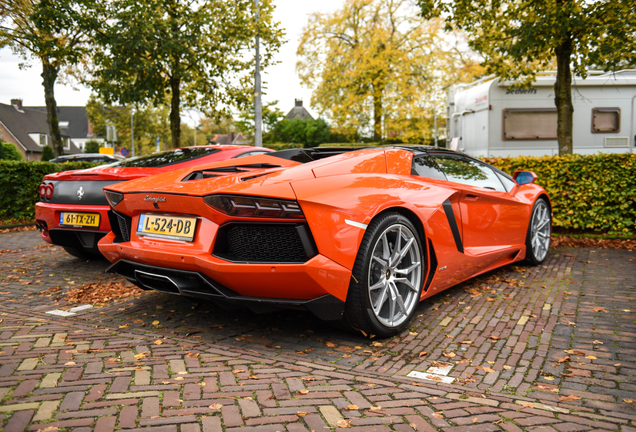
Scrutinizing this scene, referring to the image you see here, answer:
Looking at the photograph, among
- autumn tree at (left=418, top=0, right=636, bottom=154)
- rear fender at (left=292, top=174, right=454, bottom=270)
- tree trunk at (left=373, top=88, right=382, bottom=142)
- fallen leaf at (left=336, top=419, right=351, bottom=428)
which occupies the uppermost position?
tree trunk at (left=373, top=88, right=382, bottom=142)

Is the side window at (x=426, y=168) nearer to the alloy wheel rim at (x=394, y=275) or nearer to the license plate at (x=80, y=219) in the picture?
the alloy wheel rim at (x=394, y=275)

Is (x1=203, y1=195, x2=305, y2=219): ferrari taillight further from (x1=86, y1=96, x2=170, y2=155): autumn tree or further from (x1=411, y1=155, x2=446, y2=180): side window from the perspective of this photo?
(x1=86, y1=96, x2=170, y2=155): autumn tree

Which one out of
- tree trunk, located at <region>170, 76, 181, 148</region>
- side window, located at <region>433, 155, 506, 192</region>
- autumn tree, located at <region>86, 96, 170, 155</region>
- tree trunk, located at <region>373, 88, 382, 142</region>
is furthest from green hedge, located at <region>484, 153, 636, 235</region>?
autumn tree, located at <region>86, 96, 170, 155</region>

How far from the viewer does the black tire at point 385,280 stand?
10.2ft

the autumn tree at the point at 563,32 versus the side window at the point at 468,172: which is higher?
the autumn tree at the point at 563,32

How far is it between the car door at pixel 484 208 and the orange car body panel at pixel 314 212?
172 mm

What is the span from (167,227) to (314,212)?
103 centimetres

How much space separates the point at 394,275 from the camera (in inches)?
Result: 136

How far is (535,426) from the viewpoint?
2.23 meters

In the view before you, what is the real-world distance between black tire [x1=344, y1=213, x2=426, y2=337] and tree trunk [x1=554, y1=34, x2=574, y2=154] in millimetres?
6570

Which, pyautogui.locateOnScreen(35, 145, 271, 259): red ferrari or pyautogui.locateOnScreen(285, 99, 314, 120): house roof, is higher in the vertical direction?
pyautogui.locateOnScreen(285, 99, 314, 120): house roof

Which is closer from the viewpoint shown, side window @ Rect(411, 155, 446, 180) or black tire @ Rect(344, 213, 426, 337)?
black tire @ Rect(344, 213, 426, 337)

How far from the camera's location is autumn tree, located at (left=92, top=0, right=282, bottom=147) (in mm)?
Result: 10180

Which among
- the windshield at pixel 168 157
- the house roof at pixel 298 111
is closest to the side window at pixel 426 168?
the windshield at pixel 168 157
